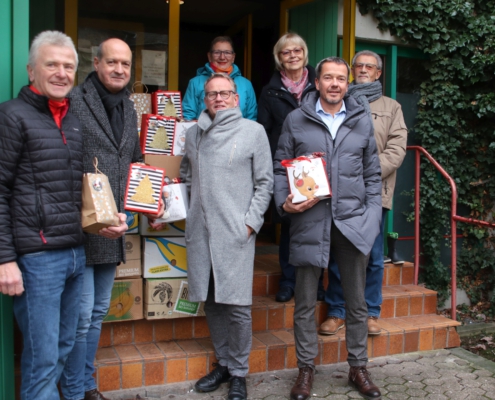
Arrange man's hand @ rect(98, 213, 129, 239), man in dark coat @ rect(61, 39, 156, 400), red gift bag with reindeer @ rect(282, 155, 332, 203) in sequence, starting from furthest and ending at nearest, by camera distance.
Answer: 1. red gift bag with reindeer @ rect(282, 155, 332, 203)
2. man in dark coat @ rect(61, 39, 156, 400)
3. man's hand @ rect(98, 213, 129, 239)

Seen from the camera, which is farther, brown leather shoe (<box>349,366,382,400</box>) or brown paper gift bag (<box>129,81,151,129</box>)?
brown paper gift bag (<box>129,81,151,129</box>)

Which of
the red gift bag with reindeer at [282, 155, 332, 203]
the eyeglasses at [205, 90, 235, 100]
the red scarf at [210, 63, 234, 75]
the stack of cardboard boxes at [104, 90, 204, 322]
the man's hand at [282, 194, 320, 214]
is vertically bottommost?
the stack of cardboard boxes at [104, 90, 204, 322]

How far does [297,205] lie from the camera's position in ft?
10.9

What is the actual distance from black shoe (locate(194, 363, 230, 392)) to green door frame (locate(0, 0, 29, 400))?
1.21m

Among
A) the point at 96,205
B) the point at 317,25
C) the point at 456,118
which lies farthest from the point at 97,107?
the point at 456,118

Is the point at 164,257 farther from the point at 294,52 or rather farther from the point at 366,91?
the point at 366,91

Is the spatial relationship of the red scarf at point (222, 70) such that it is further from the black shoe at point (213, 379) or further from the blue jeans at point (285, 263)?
the black shoe at point (213, 379)

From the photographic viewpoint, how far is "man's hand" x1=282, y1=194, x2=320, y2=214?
3299 mm

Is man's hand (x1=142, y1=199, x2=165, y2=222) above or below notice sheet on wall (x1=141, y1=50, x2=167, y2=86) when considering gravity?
below

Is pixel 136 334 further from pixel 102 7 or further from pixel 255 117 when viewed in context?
pixel 102 7

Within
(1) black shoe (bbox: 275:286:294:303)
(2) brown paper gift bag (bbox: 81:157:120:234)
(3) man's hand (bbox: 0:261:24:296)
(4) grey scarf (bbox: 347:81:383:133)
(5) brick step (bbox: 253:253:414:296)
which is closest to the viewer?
(3) man's hand (bbox: 0:261:24:296)

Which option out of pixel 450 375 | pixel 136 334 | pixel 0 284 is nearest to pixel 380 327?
pixel 450 375

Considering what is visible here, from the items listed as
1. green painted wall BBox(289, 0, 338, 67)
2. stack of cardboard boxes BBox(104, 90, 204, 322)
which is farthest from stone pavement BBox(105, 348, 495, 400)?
green painted wall BBox(289, 0, 338, 67)

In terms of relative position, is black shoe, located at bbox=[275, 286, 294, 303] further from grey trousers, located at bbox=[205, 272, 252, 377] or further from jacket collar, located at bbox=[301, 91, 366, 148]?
jacket collar, located at bbox=[301, 91, 366, 148]
